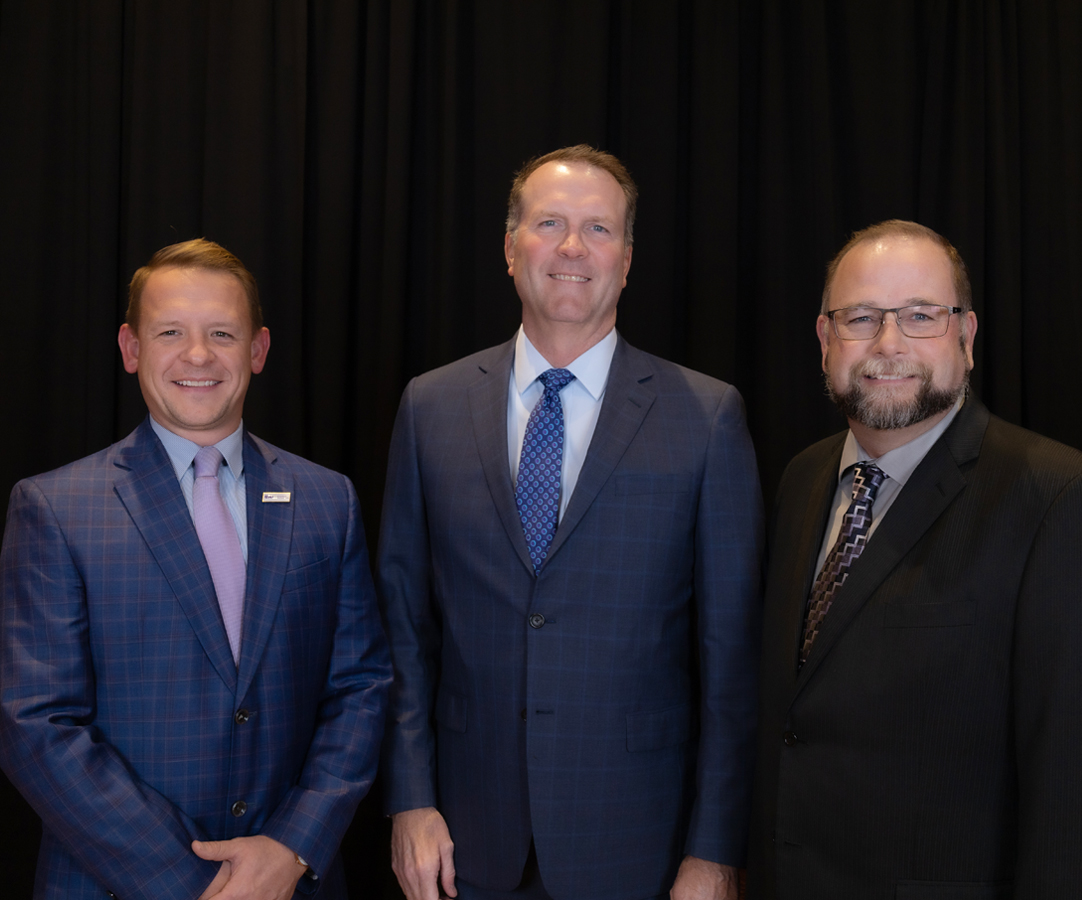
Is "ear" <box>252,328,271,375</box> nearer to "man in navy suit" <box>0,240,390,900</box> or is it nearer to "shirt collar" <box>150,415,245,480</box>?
"man in navy suit" <box>0,240,390,900</box>

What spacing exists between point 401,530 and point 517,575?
1.07 ft

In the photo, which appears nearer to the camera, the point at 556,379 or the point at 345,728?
the point at 345,728

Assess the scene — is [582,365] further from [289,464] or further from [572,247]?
[289,464]

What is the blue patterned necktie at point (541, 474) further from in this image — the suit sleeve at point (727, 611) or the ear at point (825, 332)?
the ear at point (825, 332)

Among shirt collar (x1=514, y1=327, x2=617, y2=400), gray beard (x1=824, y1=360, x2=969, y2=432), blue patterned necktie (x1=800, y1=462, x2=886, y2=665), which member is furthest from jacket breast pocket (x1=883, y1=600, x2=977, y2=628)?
shirt collar (x1=514, y1=327, x2=617, y2=400)

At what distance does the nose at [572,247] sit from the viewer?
82.7 inches

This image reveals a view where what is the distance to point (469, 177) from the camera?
128 inches

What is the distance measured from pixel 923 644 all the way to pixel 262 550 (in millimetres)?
1257

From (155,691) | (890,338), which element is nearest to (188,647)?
(155,691)

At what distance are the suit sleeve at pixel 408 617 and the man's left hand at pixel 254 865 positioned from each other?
28cm

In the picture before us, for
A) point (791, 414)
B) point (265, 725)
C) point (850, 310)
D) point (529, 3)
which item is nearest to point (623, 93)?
point (529, 3)

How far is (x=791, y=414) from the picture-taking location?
10.7 feet

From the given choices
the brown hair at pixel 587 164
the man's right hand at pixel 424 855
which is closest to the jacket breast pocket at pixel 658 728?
the man's right hand at pixel 424 855

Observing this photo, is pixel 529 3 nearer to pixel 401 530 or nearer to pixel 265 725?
pixel 401 530
